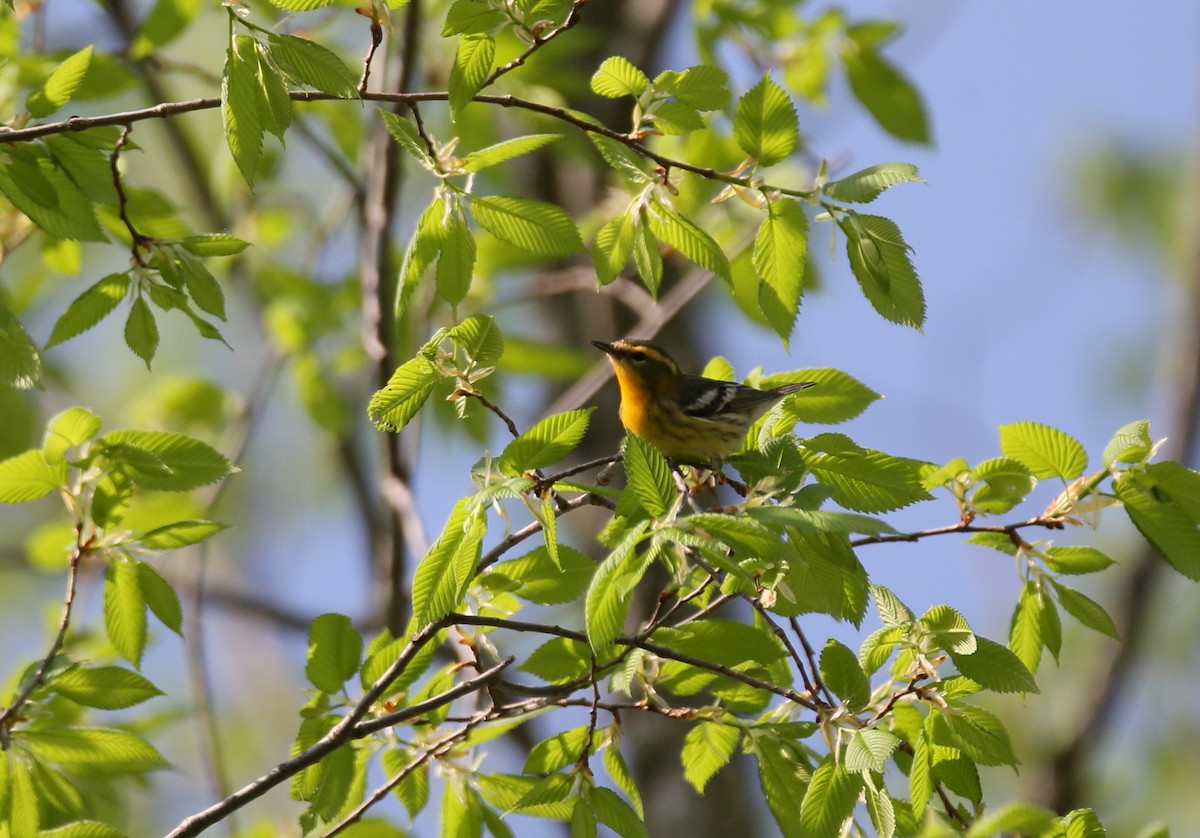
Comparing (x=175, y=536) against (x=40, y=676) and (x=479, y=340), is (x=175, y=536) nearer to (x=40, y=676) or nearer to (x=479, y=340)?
(x=40, y=676)

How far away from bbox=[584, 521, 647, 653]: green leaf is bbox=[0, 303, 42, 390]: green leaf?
4.08ft

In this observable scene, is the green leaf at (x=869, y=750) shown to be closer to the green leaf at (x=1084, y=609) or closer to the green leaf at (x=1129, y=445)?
the green leaf at (x=1084, y=609)

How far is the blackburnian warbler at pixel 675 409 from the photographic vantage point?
13.6 feet

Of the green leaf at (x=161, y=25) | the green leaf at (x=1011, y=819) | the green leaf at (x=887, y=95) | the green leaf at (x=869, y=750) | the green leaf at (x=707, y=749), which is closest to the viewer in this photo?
→ the green leaf at (x=1011, y=819)

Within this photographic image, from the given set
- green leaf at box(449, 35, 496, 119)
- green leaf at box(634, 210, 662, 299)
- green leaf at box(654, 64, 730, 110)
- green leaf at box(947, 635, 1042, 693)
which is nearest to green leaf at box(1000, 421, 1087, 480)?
green leaf at box(947, 635, 1042, 693)

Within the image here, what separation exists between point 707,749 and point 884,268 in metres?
1.10

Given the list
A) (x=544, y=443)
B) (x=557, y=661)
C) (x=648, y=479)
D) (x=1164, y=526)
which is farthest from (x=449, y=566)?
(x=1164, y=526)

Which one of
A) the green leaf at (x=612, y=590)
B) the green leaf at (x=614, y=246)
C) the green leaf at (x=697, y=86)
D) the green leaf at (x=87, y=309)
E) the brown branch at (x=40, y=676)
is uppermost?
the green leaf at (x=87, y=309)

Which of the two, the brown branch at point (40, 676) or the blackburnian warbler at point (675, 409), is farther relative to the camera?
the blackburnian warbler at point (675, 409)

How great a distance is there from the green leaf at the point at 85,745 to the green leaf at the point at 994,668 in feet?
5.65

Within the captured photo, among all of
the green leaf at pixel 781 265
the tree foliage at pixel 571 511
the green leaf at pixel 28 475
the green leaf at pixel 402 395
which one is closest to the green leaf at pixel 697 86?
the tree foliage at pixel 571 511

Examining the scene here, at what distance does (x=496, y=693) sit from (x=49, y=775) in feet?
3.33

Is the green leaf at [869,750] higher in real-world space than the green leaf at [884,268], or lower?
lower

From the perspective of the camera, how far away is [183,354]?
34.3 feet
